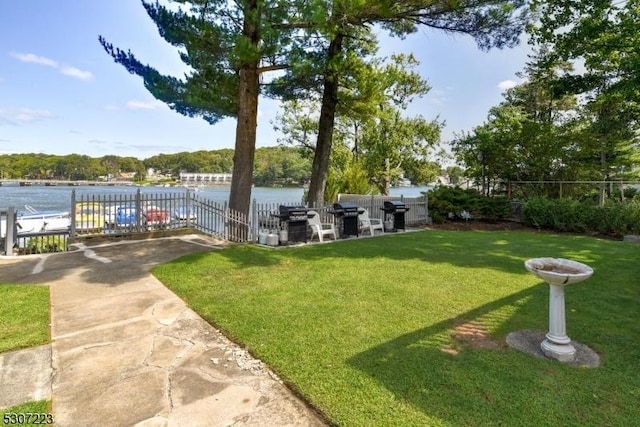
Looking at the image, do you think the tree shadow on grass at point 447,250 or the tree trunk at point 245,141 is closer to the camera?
the tree shadow on grass at point 447,250

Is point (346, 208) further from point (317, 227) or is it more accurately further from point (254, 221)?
point (254, 221)

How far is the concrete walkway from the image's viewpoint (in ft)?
7.43

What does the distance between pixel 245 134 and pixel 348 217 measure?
3536mm

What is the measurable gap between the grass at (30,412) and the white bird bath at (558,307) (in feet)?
12.5

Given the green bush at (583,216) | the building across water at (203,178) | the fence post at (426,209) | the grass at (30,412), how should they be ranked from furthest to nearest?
the building across water at (203,178)
the fence post at (426,209)
the green bush at (583,216)
the grass at (30,412)

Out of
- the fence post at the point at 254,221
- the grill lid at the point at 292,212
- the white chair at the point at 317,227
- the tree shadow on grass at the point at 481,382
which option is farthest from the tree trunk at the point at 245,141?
the tree shadow on grass at the point at 481,382

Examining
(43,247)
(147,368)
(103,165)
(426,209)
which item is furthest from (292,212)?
(103,165)

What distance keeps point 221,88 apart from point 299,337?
322 inches

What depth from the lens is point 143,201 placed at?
29.0 ft

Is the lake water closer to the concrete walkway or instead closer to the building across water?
the building across water

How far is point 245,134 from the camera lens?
894 centimetres

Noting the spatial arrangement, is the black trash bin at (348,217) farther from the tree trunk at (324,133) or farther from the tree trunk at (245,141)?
the tree trunk at (245,141)

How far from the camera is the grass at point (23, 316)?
3.29 m

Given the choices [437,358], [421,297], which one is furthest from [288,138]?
[437,358]
